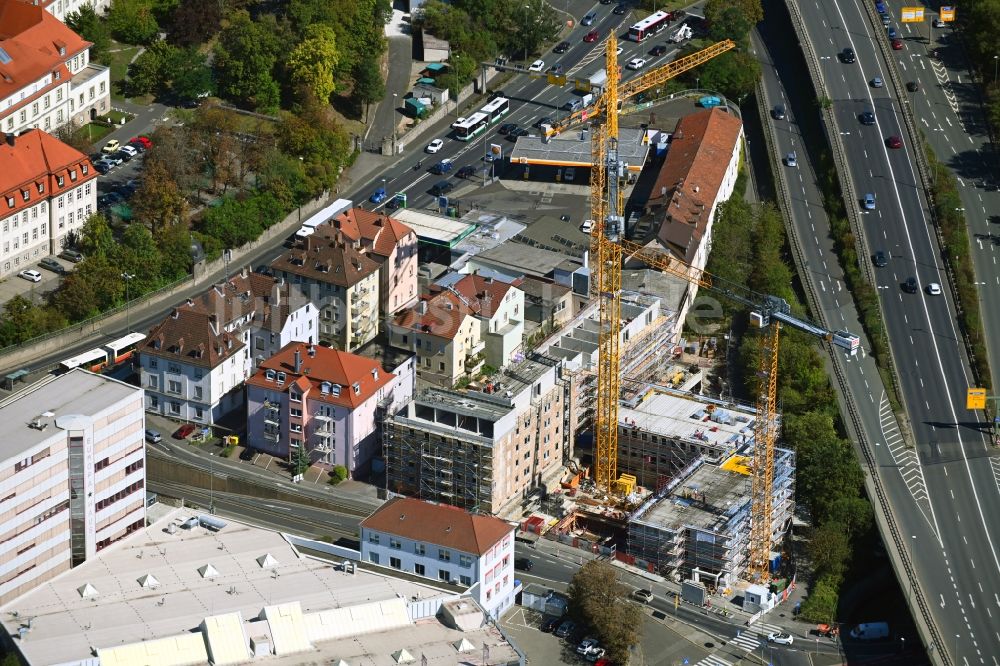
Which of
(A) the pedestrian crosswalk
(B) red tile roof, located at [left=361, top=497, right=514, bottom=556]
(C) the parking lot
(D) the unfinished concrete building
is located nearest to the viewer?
(C) the parking lot

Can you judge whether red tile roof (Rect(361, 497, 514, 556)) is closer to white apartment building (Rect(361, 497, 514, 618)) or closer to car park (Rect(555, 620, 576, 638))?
white apartment building (Rect(361, 497, 514, 618))

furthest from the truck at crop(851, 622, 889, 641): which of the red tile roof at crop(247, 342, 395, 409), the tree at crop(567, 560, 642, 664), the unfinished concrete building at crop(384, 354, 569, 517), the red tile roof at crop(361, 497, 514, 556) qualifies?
the red tile roof at crop(247, 342, 395, 409)

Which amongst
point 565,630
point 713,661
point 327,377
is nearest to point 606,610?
point 565,630

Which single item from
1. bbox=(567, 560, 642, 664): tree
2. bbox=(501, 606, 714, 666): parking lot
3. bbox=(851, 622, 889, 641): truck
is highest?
bbox=(567, 560, 642, 664): tree

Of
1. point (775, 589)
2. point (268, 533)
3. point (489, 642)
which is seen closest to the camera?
point (489, 642)

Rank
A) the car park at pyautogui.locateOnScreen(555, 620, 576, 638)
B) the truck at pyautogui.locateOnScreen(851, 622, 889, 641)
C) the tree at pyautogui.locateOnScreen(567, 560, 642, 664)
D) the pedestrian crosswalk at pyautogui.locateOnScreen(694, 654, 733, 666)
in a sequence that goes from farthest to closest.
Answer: the truck at pyautogui.locateOnScreen(851, 622, 889, 641), the car park at pyautogui.locateOnScreen(555, 620, 576, 638), the pedestrian crosswalk at pyautogui.locateOnScreen(694, 654, 733, 666), the tree at pyautogui.locateOnScreen(567, 560, 642, 664)

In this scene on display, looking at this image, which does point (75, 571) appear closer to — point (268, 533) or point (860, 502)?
point (268, 533)

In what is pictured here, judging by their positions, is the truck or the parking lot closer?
the parking lot

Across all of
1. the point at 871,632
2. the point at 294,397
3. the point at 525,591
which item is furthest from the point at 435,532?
the point at 871,632
